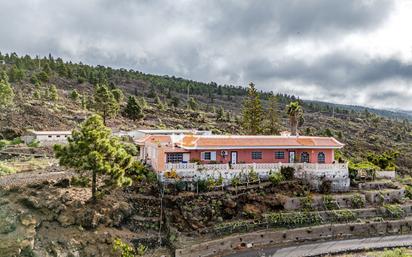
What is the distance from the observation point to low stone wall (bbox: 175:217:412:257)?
24703mm

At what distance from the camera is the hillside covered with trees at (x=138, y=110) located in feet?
175

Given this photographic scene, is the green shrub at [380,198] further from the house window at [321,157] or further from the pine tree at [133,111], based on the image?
the pine tree at [133,111]

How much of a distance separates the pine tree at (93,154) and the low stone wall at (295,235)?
23.4ft

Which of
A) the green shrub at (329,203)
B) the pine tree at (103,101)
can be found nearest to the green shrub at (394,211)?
the green shrub at (329,203)

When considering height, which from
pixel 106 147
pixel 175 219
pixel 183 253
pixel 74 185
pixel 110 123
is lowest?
pixel 183 253

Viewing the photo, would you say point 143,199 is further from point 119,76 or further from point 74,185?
point 119,76

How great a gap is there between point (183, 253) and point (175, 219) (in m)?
3.42

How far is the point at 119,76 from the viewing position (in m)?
136

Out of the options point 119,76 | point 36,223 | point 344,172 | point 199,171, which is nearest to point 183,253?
point 199,171

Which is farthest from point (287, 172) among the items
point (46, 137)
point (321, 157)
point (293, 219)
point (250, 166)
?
point (46, 137)

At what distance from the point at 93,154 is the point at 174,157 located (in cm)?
775

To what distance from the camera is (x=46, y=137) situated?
45281mm

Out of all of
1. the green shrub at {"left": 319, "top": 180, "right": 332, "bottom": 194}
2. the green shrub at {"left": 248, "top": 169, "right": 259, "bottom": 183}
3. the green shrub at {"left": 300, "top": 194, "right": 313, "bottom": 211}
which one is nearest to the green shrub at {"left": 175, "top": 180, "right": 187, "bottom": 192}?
the green shrub at {"left": 248, "top": 169, "right": 259, "bottom": 183}

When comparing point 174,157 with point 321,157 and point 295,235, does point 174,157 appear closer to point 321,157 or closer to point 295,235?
point 295,235
